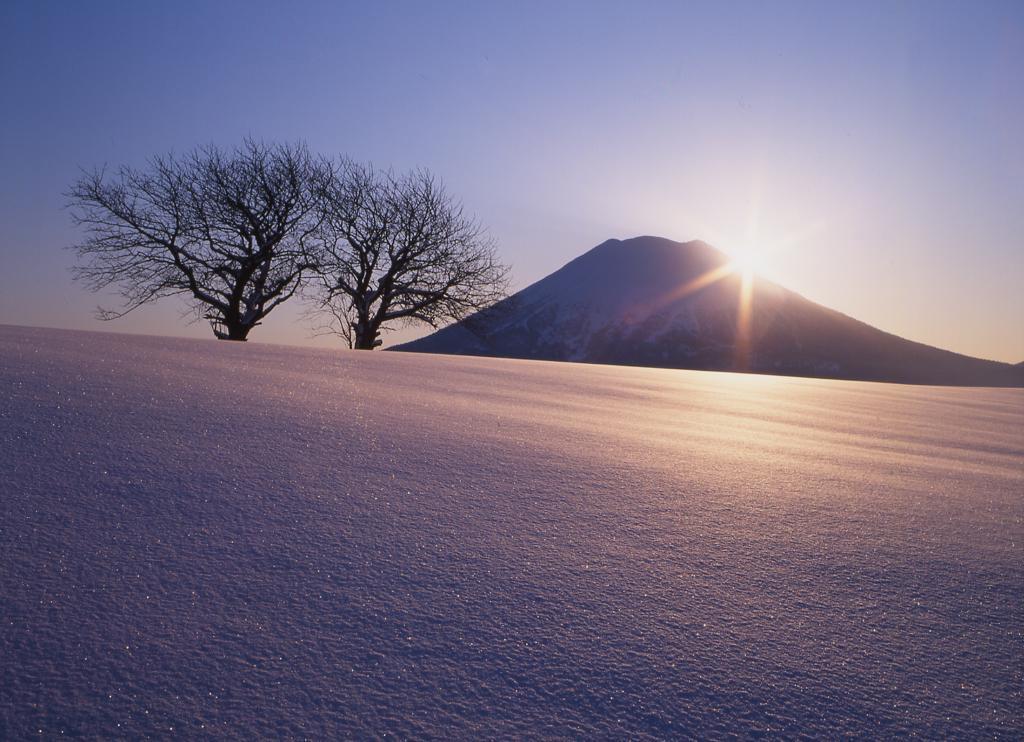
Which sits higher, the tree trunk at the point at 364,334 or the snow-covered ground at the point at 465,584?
the tree trunk at the point at 364,334

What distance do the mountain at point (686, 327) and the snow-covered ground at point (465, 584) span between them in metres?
25.4

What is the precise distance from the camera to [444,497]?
119 cm

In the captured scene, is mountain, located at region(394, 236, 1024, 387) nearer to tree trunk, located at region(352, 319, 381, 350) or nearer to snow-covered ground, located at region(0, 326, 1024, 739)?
tree trunk, located at region(352, 319, 381, 350)

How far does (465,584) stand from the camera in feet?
2.79

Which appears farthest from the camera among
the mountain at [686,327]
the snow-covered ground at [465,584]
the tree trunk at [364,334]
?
the mountain at [686,327]

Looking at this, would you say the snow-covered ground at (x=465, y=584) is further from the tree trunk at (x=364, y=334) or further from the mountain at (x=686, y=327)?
the mountain at (x=686, y=327)

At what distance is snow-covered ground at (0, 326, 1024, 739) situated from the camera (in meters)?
0.63

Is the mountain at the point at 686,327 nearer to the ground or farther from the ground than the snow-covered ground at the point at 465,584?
farther from the ground

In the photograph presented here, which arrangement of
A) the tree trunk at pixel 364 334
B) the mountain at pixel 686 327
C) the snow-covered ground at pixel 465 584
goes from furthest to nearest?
1. the mountain at pixel 686 327
2. the tree trunk at pixel 364 334
3. the snow-covered ground at pixel 465 584

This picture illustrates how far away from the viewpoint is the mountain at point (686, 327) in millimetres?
33688

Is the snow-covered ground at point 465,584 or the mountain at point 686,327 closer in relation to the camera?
the snow-covered ground at point 465,584

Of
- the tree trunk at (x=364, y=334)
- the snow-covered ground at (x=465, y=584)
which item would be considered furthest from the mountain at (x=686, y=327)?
the snow-covered ground at (x=465, y=584)

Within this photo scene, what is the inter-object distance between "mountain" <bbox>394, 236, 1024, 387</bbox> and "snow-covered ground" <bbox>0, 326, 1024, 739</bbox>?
25.4m

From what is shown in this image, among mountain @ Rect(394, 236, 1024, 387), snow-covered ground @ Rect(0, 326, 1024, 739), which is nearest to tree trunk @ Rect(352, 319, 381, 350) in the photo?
mountain @ Rect(394, 236, 1024, 387)
